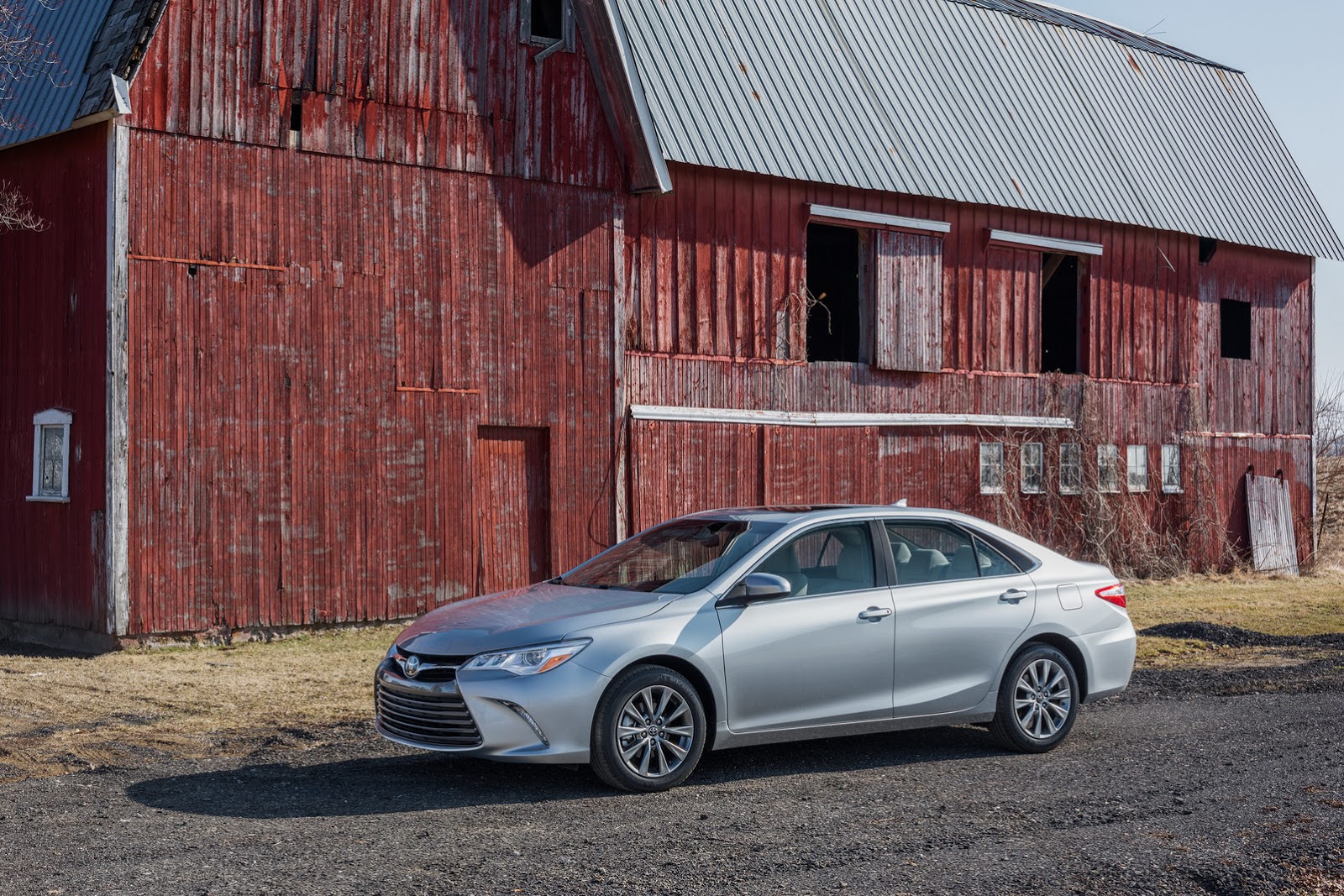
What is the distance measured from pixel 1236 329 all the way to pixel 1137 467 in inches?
167

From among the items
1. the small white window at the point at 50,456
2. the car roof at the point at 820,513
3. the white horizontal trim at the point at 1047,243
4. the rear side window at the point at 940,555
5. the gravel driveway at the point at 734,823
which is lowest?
the gravel driveway at the point at 734,823

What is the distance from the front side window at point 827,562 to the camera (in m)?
8.66

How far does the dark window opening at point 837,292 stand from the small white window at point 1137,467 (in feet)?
18.1

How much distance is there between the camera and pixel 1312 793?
7895 mm

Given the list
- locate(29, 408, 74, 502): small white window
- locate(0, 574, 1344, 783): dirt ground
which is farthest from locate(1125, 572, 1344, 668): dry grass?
locate(29, 408, 74, 502): small white window

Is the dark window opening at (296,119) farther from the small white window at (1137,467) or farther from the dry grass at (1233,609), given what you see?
the small white window at (1137,467)

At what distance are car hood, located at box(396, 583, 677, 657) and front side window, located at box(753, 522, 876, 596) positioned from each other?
2.73ft

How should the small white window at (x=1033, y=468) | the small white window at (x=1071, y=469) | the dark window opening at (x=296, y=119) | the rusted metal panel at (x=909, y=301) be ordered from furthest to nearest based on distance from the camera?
the small white window at (x=1071, y=469), the small white window at (x=1033, y=468), the rusted metal panel at (x=909, y=301), the dark window opening at (x=296, y=119)

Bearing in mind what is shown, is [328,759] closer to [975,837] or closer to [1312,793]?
[975,837]

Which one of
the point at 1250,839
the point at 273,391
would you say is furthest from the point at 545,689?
the point at 273,391

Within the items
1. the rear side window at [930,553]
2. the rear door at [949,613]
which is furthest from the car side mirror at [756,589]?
the rear side window at [930,553]

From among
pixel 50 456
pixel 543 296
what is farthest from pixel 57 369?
pixel 543 296

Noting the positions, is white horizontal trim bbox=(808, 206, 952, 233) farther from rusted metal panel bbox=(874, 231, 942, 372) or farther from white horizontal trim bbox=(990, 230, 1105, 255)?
white horizontal trim bbox=(990, 230, 1105, 255)

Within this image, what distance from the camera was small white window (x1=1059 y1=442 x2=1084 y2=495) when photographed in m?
23.5
